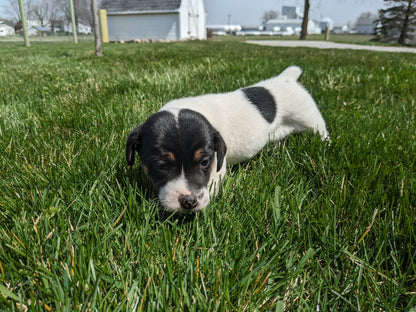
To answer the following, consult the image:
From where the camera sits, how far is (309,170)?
8.72ft

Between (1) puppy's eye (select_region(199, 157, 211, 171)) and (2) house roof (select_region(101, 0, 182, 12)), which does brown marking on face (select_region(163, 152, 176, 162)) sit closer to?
(1) puppy's eye (select_region(199, 157, 211, 171))

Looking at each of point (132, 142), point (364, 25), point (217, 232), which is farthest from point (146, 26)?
point (364, 25)

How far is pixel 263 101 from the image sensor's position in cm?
330

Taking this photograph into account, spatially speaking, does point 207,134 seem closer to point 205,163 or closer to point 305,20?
point 205,163

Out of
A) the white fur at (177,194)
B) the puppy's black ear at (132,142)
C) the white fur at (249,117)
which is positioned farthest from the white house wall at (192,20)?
the white fur at (177,194)

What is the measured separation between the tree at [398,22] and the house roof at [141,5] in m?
23.9

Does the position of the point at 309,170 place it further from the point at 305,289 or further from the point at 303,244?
the point at 305,289

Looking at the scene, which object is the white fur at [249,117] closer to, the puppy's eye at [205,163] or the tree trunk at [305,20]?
the puppy's eye at [205,163]

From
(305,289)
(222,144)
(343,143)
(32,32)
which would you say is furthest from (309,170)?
(32,32)

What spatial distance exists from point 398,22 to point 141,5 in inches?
1130

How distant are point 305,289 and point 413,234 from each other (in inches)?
26.9

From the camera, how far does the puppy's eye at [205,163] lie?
225 cm

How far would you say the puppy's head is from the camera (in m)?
2.01

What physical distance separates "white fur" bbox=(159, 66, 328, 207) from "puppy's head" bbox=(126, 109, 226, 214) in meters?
0.15
